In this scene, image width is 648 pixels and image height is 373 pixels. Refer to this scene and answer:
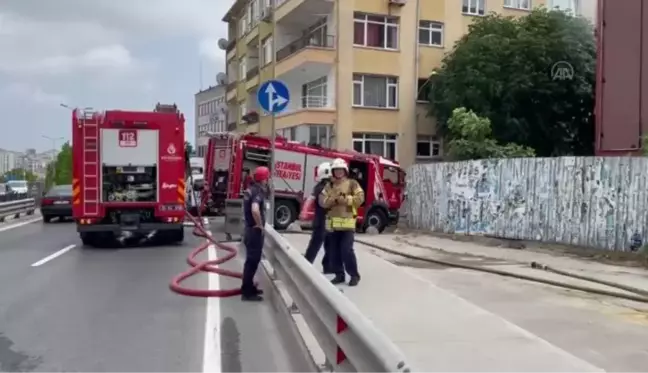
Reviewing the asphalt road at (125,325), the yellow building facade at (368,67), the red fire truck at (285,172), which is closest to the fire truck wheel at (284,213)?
the red fire truck at (285,172)

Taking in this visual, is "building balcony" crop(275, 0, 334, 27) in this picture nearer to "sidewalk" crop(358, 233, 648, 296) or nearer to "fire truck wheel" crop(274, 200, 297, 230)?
"fire truck wheel" crop(274, 200, 297, 230)

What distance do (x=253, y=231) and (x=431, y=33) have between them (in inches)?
1155

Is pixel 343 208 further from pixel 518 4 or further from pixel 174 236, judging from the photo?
pixel 518 4

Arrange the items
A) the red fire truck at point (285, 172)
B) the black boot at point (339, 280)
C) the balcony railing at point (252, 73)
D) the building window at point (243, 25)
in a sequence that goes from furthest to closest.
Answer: the building window at point (243, 25)
the balcony railing at point (252, 73)
the red fire truck at point (285, 172)
the black boot at point (339, 280)

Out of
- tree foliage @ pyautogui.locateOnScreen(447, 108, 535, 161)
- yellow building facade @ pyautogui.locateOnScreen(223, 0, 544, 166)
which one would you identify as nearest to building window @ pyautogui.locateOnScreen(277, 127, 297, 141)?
yellow building facade @ pyautogui.locateOnScreen(223, 0, 544, 166)

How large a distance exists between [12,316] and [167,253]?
7.09 m

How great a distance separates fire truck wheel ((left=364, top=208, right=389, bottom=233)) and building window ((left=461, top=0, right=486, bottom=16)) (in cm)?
1791

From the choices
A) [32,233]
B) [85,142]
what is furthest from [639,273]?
[32,233]

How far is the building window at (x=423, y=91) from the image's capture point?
36.4 metres

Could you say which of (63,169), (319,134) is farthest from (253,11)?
(63,169)

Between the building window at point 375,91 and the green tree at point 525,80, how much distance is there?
1.92 metres

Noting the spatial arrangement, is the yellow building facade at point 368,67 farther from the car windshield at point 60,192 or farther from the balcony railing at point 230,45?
the balcony railing at point 230,45

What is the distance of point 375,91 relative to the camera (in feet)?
118

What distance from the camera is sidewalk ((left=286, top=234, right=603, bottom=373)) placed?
19.4ft
